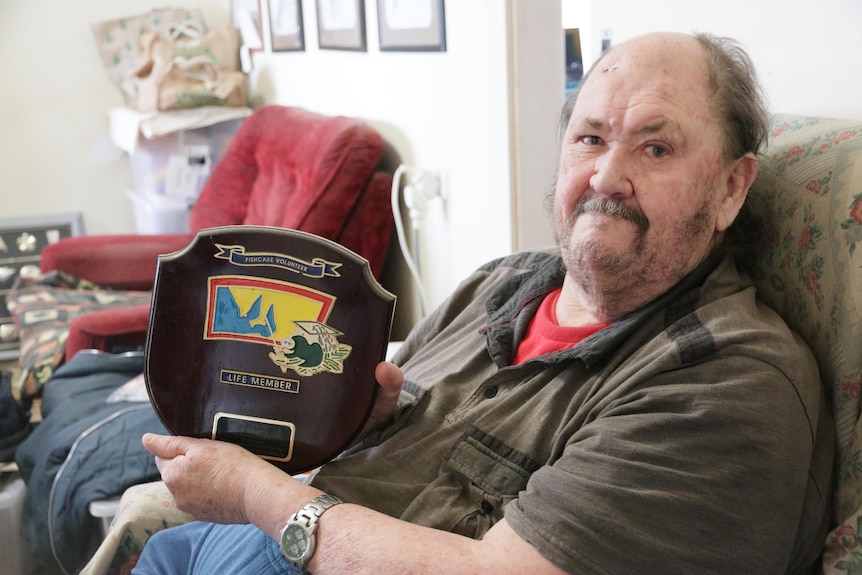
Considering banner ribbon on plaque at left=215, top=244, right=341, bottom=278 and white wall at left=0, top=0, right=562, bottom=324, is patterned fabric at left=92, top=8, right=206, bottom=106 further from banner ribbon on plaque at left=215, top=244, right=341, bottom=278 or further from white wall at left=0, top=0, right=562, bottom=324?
banner ribbon on plaque at left=215, top=244, right=341, bottom=278

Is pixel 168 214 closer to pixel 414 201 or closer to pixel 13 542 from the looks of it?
pixel 414 201

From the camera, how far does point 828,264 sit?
104 cm

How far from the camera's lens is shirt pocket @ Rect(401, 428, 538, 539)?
41.4 inches

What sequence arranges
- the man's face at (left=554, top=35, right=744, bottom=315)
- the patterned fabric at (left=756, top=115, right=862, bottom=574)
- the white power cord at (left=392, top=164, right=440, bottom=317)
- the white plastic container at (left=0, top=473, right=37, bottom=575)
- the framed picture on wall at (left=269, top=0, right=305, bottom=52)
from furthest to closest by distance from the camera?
the framed picture on wall at (left=269, top=0, right=305, bottom=52)
the white power cord at (left=392, top=164, right=440, bottom=317)
the white plastic container at (left=0, top=473, right=37, bottom=575)
the man's face at (left=554, top=35, right=744, bottom=315)
the patterned fabric at (left=756, top=115, right=862, bottom=574)

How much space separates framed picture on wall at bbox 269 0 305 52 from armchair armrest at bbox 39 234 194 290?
772 millimetres

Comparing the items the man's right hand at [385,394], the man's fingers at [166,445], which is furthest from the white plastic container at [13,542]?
the man's right hand at [385,394]

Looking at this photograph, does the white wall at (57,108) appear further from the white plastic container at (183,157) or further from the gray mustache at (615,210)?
the gray mustache at (615,210)

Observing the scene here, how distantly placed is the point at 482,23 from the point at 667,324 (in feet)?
3.23

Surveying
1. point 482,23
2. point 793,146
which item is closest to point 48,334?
point 482,23

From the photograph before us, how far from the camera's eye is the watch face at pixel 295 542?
0.99 meters

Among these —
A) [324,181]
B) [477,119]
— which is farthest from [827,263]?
[324,181]

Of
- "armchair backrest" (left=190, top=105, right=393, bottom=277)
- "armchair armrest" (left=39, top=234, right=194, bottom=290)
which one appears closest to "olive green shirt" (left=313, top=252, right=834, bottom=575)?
"armchair backrest" (left=190, top=105, right=393, bottom=277)

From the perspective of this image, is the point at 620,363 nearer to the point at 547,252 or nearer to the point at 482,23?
the point at 547,252

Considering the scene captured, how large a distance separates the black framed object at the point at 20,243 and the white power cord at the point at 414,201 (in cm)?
223
